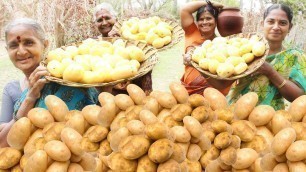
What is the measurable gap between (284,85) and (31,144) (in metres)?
1.76

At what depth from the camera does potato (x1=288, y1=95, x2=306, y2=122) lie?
142 cm

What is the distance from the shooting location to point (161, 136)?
1114 mm

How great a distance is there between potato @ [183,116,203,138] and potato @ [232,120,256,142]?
17 centimetres

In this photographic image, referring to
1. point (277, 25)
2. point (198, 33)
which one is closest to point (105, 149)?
point (277, 25)

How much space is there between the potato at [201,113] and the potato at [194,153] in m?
0.10

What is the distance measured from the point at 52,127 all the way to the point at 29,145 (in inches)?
3.8

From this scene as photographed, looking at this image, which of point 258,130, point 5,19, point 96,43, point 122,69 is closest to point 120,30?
point 96,43

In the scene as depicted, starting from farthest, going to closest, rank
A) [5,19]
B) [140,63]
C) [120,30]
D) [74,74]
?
[5,19]
[120,30]
[140,63]
[74,74]

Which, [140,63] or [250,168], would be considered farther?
[140,63]

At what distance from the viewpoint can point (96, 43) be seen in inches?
111

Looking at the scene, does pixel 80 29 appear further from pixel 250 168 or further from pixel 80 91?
pixel 250 168

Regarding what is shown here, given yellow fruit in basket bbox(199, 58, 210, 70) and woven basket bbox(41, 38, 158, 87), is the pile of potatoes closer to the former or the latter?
woven basket bbox(41, 38, 158, 87)

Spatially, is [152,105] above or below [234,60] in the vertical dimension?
above

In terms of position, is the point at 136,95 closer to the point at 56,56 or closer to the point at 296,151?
the point at 296,151
